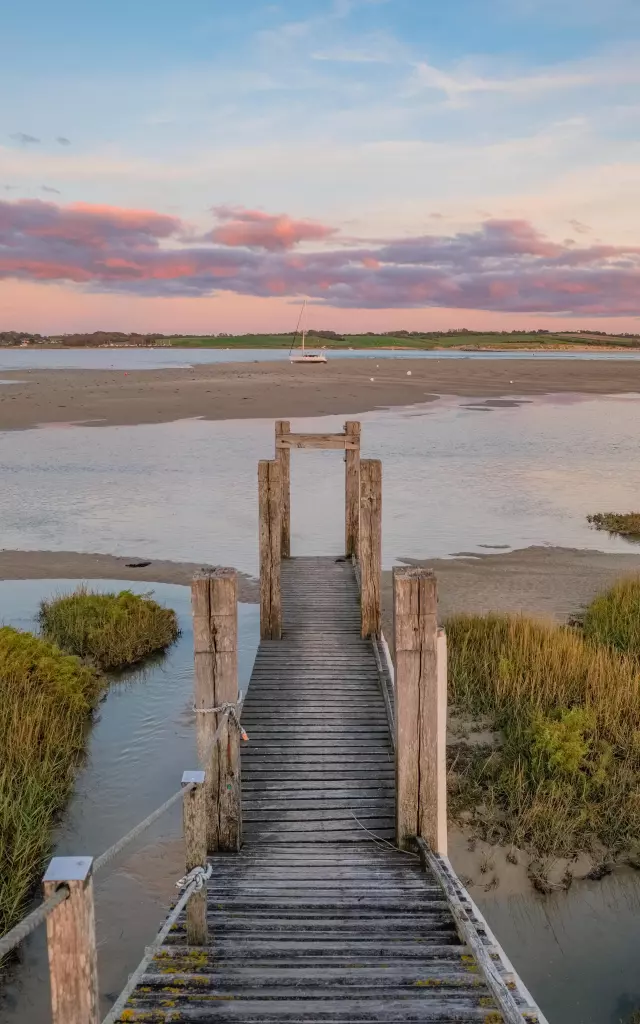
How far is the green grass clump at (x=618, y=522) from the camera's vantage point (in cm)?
2044

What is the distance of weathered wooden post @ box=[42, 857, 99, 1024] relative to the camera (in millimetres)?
2455

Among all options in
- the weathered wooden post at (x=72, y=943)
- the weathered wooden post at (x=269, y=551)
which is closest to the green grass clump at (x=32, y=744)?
the weathered wooden post at (x=269, y=551)

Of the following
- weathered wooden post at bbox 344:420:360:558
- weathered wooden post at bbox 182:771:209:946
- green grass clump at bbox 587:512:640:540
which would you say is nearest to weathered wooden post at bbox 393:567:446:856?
weathered wooden post at bbox 182:771:209:946

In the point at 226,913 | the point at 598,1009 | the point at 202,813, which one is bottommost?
the point at 598,1009

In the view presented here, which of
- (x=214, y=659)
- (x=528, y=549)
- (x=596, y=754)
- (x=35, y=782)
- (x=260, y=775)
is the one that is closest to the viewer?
(x=214, y=659)

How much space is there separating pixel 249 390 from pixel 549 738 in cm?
5542

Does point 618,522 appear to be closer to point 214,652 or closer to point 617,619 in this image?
point 617,619

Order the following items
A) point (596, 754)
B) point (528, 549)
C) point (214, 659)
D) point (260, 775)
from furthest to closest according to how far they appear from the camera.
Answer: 1. point (528, 549)
2. point (596, 754)
3. point (260, 775)
4. point (214, 659)

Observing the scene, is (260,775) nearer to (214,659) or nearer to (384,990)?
(214,659)

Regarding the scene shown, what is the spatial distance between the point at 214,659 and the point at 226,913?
1.58 metres

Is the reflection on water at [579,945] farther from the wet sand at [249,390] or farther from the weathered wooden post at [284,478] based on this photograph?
the wet sand at [249,390]

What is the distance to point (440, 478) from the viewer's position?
28.4 meters

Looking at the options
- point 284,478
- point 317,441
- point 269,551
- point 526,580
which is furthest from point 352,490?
point 269,551

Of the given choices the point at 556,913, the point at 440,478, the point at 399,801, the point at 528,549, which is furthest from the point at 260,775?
the point at 440,478
